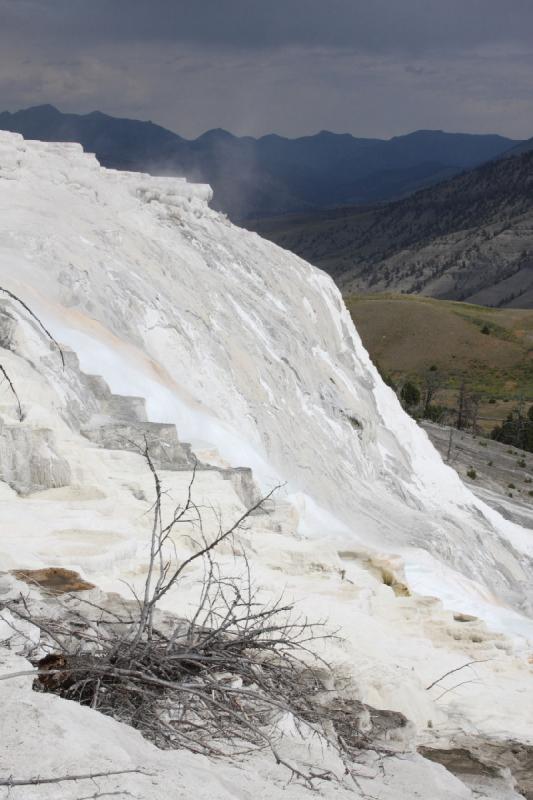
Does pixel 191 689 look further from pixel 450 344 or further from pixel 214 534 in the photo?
pixel 450 344

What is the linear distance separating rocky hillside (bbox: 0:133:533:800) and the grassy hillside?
3268 inches

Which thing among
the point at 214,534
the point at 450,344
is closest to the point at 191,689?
the point at 214,534

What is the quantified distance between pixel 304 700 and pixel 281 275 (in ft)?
55.8

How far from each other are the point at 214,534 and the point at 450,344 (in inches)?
4674

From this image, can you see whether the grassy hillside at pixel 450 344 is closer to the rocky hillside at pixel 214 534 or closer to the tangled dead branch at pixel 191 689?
the rocky hillside at pixel 214 534

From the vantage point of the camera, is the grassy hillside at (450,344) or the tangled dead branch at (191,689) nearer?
the tangled dead branch at (191,689)

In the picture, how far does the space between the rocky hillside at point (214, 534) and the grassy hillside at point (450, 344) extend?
3268 inches

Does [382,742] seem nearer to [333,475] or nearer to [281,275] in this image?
[333,475]

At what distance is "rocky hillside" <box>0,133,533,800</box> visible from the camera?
4.30m

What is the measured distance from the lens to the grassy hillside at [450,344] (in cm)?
11158

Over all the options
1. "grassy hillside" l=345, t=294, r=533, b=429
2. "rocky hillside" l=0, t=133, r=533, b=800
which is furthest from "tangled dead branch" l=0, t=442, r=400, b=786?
"grassy hillside" l=345, t=294, r=533, b=429

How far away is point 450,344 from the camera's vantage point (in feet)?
411

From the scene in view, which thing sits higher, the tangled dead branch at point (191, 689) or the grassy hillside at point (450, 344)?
the grassy hillside at point (450, 344)

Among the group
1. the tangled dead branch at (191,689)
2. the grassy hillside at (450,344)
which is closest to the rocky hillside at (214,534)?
the tangled dead branch at (191,689)
